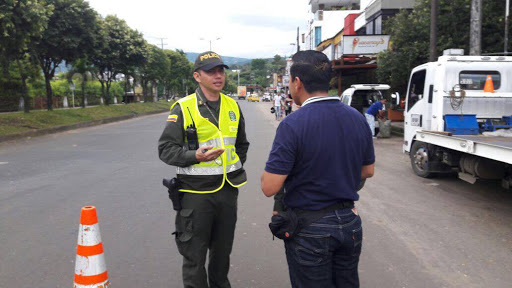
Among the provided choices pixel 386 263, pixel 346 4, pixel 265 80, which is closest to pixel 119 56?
pixel 386 263

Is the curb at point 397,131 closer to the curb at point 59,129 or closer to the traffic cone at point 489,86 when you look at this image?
the traffic cone at point 489,86

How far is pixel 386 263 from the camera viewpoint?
416cm

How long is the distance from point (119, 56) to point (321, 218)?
31.5 m

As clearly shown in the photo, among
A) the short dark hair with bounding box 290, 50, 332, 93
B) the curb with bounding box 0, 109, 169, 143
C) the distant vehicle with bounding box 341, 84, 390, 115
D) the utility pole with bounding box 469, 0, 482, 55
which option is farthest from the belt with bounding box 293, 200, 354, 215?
the curb with bounding box 0, 109, 169, 143

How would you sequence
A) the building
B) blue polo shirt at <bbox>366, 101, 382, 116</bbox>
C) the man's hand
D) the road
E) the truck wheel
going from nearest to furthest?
1. the man's hand
2. the road
3. the truck wheel
4. blue polo shirt at <bbox>366, 101, 382, 116</bbox>
5. the building

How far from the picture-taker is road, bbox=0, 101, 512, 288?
3879 mm

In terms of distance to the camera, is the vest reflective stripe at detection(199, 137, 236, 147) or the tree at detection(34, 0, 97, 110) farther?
the tree at detection(34, 0, 97, 110)

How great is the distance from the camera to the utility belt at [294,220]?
2238mm

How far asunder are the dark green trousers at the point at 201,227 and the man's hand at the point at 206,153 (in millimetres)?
284

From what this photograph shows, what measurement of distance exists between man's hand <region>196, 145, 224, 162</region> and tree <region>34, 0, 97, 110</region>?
1900cm

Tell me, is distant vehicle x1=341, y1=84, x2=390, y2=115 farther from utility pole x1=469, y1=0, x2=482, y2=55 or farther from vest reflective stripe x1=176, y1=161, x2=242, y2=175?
vest reflective stripe x1=176, y1=161, x2=242, y2=175

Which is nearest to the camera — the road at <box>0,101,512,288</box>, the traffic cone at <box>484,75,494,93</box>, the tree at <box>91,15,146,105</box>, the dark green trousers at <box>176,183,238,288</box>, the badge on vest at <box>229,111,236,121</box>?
the dark green trousers at <box>176,183,238,288</box>

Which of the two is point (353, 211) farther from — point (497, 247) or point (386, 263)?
point (497, 247)

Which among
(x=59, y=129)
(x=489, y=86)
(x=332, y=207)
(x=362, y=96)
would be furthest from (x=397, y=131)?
(x=332, y=207)
